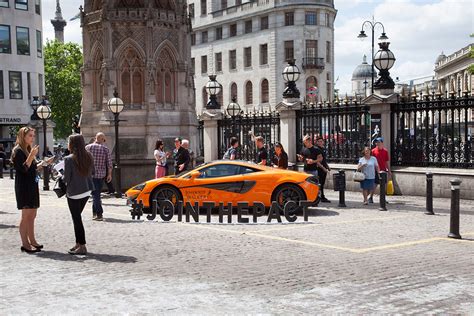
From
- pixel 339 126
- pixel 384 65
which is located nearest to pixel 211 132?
pixel 339 126

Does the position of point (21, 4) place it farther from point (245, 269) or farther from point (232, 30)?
point (245, 269)

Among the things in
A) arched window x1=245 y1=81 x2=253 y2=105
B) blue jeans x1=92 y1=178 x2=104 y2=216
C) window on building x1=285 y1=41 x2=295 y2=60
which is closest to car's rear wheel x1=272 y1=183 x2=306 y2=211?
blue jeans x1=92 y1=178 x2=104 y2=216

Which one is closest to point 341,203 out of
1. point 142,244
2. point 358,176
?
point 358,176

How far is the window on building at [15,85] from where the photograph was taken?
48.2m

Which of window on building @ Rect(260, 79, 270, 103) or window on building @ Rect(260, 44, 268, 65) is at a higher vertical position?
window on building @ Rect(260, 44, 268, 65)

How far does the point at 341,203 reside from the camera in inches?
635

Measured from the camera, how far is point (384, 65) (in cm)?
1902

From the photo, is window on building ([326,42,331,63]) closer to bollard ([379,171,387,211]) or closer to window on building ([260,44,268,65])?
window on building ([260,44,268,65])

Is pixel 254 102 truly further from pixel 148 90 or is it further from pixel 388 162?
pixel 388 162

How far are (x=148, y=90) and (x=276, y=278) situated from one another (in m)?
15.8

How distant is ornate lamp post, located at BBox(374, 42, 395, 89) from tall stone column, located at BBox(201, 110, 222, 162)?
27.9 ft

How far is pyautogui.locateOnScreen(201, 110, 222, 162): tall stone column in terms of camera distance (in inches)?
1025

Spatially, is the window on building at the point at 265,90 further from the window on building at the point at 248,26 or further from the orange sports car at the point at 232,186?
the orange sports car at the point at 232,186

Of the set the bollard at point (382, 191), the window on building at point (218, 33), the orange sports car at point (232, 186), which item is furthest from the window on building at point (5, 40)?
the bollard at point (382, 191)
